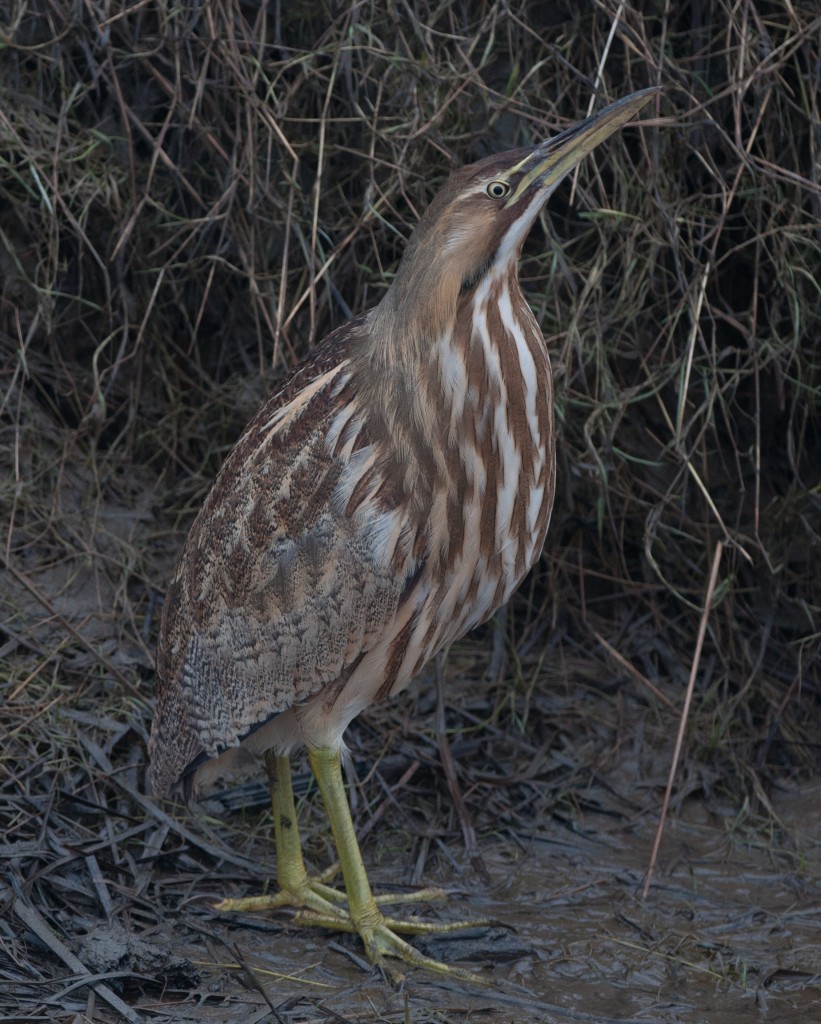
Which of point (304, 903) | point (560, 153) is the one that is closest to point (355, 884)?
point (304, 903)

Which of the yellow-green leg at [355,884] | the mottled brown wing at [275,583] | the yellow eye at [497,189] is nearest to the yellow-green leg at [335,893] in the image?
the yellow-green leg at [355,884]

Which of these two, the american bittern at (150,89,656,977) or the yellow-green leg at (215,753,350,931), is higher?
the american bittern at (150,89,656,977)

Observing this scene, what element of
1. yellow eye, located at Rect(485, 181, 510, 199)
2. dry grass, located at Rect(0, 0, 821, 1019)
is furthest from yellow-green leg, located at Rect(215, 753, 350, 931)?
yellow eye, located at Rect(485, 181, 510, 199)

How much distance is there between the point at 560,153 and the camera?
236cm

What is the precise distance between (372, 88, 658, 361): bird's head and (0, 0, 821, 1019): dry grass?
31.1 inches

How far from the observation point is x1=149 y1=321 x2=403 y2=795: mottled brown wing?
2.47 meters

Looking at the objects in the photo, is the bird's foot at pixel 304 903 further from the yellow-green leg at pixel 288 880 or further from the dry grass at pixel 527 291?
the dry grass at pixel 527 291

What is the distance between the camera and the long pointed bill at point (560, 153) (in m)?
2.35

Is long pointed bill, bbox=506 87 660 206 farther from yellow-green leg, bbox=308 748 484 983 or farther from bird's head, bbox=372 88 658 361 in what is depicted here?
yellow-green leg, bbox=308 748 484 983

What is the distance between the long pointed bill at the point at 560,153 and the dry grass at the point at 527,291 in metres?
0.78

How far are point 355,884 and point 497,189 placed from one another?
1246 mm

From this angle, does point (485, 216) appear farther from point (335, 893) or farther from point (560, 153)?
point (335, 893)

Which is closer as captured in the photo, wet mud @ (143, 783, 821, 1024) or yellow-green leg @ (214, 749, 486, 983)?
wet mud @ (143, 783, 821, 1024)

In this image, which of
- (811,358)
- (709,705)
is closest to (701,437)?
(811,358)
